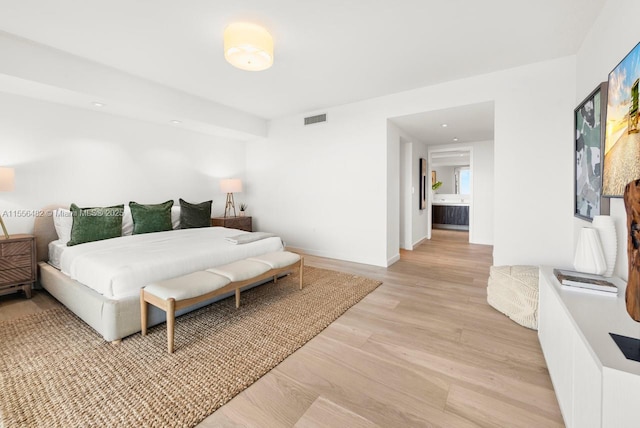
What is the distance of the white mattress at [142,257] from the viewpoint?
222cm

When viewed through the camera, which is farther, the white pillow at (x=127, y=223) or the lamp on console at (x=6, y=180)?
the white pillow at (x=127, y=223)

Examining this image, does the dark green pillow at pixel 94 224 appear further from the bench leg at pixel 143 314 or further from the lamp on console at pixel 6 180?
the bench leg at pixel 143 314

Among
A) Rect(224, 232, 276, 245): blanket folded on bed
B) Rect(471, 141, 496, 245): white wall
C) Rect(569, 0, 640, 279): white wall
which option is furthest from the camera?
Rect(471, 141, 496, 245): white wall

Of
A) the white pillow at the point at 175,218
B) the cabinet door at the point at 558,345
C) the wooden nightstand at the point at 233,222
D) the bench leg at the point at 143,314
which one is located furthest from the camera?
the wooden nightstand at the point at 233,222

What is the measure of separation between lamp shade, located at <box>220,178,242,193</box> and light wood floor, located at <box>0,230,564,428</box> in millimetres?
2904

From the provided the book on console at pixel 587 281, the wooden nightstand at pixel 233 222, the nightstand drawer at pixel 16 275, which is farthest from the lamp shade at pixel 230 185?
the book on console at pixel 587 281

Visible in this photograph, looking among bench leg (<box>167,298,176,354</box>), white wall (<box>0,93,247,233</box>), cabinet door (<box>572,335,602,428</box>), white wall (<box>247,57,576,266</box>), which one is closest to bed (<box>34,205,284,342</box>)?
white wall (<box>0,93,247,233</box>)

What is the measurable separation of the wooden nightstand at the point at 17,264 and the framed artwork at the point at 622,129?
5.20 metres

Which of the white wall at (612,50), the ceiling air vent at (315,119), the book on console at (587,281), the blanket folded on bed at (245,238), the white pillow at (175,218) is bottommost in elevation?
the book on console at (587,281)

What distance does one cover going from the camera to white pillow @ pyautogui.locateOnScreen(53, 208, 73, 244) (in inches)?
127

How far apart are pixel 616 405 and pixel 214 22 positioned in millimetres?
3308

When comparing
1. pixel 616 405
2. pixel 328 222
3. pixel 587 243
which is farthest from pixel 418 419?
pixel 328 222

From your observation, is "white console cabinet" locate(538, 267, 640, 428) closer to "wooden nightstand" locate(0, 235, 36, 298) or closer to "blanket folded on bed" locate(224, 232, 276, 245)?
"blanket folded on bed" locate(224, 232, 276, 245)

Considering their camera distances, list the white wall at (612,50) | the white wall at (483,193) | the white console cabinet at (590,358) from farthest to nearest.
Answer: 1. the white wall at (483,193)
2. the white wall at (612,50)
3. the white console cabinet at (590,358)
